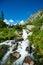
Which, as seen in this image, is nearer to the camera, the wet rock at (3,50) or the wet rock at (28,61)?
the wet rock at (28,61)

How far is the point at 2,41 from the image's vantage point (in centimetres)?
3219

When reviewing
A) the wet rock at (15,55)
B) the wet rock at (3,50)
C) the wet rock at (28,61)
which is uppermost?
the wet rock at (3,50)

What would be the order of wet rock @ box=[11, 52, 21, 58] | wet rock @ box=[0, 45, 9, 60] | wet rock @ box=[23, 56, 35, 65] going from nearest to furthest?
wet rock @ box=[23, 56, 35, 65] < wet rock @ box=[11, 52, 21, 58] < wet rock @ box=[0, 45, 9, 60]

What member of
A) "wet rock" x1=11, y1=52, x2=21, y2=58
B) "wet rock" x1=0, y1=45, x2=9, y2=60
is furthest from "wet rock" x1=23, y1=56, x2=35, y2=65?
"wet rock" x1=0, y1=45, x2=9, y2=60

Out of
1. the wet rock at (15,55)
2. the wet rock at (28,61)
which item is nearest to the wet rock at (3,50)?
the wet rock at (15,55)

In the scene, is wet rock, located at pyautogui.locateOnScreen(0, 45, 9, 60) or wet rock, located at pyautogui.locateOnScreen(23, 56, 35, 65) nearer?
wet rock, located at pyautogui.locateOnScreen(23, 56, 35, 65)

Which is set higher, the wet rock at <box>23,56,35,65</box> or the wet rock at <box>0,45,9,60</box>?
the wet rock at <box>0,45,9,60</box>

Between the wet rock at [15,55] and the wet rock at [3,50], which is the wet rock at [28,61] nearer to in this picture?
the wet rock at [15,55]

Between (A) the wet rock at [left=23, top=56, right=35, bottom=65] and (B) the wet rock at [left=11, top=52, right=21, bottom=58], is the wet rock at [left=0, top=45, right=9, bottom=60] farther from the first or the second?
(A) the wet rock at [left=23, top=56, right=35, bottom=65]

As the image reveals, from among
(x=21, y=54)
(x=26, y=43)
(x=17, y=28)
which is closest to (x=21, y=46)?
(x=26, y=43)

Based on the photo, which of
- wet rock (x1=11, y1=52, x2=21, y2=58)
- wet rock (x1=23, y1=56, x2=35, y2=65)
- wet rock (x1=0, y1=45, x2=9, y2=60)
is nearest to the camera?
wet rock (x1=23, y1=56, x2=35, y2=65)

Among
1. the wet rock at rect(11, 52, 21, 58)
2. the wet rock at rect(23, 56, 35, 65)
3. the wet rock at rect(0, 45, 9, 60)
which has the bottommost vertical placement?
the wet rock at rect(23, 56, 35, 65)

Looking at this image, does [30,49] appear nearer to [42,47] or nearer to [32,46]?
[32,46]

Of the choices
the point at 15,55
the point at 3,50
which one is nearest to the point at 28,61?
the point at 15,55
